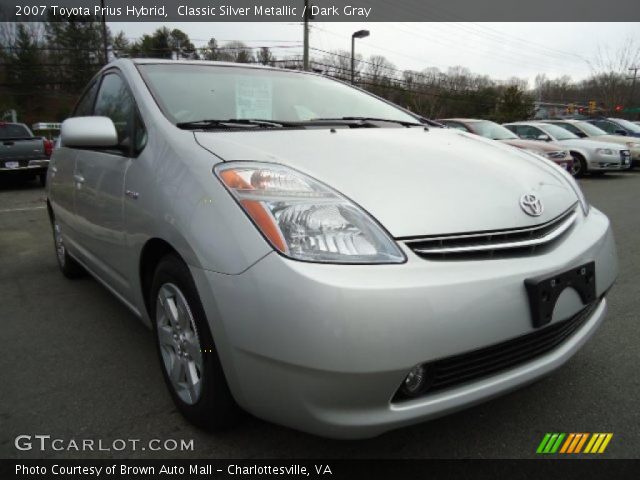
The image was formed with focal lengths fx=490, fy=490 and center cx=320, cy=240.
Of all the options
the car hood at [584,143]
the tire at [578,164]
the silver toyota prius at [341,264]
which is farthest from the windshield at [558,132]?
the silver toyota prius at [341,264]

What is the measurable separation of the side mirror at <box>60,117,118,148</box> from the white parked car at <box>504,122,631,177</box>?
1178 cm

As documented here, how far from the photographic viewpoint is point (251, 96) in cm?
259

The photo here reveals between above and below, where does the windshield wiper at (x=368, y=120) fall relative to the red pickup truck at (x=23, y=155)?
above

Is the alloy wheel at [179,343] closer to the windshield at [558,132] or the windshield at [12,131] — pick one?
the windshield at [12,131]

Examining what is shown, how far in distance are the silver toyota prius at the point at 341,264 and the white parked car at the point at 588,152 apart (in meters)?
10.6

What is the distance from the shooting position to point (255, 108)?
252cm

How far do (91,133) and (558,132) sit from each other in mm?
12696

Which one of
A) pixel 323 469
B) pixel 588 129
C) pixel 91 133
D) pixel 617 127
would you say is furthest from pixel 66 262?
pixel 617 127

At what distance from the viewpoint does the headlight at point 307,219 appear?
146 cm

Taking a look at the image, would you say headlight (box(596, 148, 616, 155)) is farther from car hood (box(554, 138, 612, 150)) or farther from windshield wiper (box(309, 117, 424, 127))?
windshield wiper (box(309, 117, 424, 127))

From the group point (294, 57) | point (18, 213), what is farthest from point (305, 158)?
point (294, 57)

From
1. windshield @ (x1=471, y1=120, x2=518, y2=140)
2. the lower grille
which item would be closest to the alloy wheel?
the lower grille

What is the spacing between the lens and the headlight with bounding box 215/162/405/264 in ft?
4.79

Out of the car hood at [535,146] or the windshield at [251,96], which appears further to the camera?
the car hood at [535,146]
